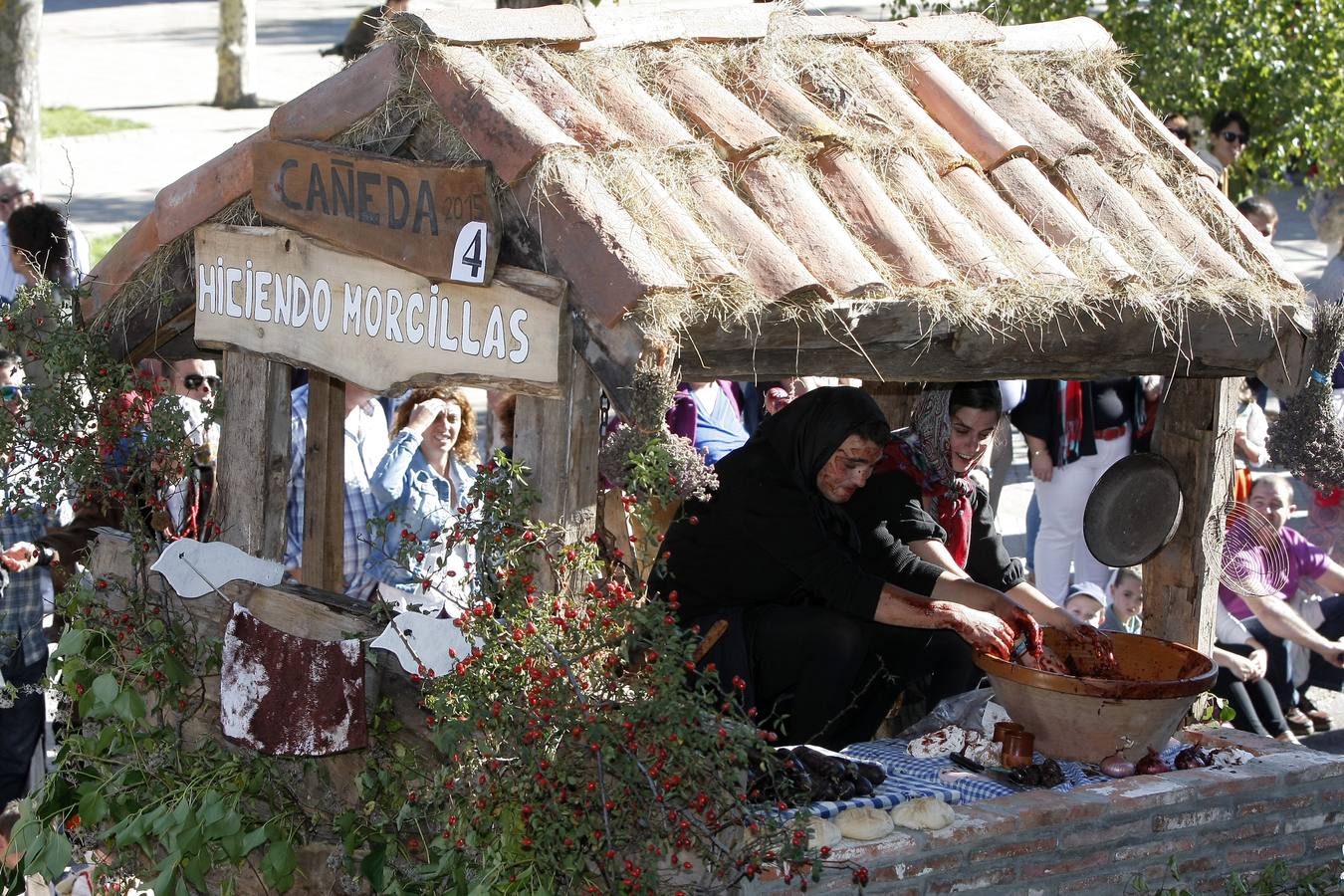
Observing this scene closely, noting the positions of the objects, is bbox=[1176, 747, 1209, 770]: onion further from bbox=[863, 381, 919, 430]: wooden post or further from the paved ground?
the paved ground

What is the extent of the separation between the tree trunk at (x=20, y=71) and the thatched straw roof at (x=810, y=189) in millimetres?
7412

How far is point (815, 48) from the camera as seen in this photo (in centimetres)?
450

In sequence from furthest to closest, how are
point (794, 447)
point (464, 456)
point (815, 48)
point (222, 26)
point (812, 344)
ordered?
point (222, 26), point (464, 456), point (794, 447), point (815, 48), point (812, 344)

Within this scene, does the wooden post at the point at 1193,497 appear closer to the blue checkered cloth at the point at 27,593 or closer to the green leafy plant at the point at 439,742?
the green leafy plant at the point at 439,742

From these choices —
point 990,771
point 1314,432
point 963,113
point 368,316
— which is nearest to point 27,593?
point 368,316

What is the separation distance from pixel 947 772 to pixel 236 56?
16857mm

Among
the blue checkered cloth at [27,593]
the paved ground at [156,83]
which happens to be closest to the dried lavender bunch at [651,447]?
the blue checkered cloth at [27,593]

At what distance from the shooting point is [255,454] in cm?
460

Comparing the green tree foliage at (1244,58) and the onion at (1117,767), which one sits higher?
the green tree foliage at (1244,58)

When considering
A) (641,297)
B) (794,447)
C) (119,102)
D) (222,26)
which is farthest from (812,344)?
(119,102)

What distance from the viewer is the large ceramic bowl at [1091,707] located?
14.7ft

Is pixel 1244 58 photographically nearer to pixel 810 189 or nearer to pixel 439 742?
pixel 810 189

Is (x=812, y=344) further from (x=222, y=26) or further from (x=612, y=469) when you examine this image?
(x=222, y=26)

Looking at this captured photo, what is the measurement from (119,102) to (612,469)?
61.4 feet
